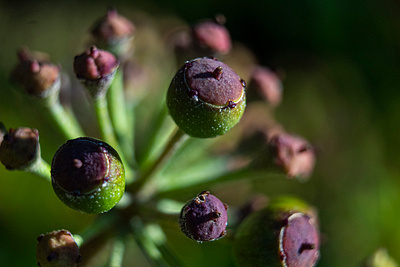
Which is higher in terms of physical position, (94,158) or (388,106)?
(94,158)

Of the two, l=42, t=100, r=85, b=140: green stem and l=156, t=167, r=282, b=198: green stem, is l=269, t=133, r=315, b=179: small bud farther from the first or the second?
l=42, t=100, r=85, b=140: green stem

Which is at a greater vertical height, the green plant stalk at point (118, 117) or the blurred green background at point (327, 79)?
the green plant stalk at point (118, 117)

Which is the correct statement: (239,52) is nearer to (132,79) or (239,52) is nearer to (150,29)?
(150,29)

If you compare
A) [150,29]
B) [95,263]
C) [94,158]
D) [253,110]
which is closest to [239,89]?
[94,158]

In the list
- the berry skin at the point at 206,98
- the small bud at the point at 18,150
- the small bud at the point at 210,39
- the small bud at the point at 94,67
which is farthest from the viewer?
the small bud at the point at 210,39

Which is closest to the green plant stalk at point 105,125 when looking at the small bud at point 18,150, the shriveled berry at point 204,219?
the small bud at point 18,150

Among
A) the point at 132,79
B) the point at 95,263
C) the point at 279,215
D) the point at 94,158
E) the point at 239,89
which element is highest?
the point at 239,89

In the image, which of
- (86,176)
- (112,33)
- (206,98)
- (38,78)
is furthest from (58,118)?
(206,98)

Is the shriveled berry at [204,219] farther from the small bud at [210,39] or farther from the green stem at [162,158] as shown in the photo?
the small bud at [210,39]
